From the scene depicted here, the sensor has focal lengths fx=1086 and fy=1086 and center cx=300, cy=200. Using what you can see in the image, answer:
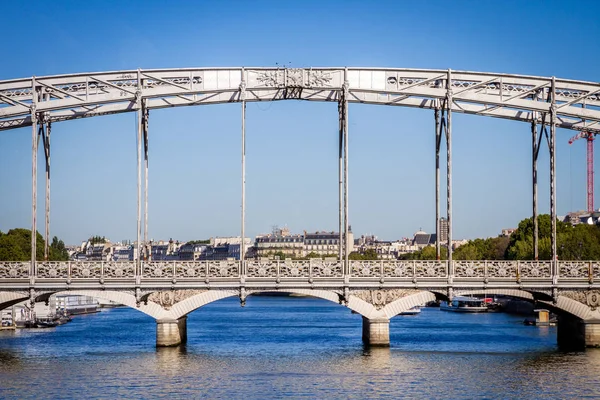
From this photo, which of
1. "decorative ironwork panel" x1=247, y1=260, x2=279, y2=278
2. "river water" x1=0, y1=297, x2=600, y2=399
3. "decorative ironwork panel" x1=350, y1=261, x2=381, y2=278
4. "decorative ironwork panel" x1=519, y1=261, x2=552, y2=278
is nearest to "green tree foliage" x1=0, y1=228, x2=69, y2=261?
"river water" x1=0, y1=297, x2=600, y2=399

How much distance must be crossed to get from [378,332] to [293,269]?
196 inches

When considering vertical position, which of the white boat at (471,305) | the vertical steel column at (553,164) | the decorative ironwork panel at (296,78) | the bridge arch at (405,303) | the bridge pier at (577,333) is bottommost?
the white boat at (471,305)

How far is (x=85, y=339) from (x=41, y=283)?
52.1 ft

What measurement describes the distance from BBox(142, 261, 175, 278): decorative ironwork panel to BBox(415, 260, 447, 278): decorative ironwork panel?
35.3 ft

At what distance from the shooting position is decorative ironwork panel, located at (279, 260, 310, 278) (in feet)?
154

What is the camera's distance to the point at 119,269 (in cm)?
4722

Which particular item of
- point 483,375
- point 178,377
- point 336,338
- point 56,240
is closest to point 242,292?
point 178,377

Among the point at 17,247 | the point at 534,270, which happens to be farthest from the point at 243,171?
the point at 17,247

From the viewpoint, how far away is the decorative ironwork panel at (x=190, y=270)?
47.0 m

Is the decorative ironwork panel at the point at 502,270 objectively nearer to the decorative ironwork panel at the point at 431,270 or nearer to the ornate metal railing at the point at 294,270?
the ornate metal railing at the point at 294,270

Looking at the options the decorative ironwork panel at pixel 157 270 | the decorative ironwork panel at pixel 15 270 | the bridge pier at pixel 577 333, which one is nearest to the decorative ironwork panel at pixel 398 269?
the bridge pier at pixel 577 333

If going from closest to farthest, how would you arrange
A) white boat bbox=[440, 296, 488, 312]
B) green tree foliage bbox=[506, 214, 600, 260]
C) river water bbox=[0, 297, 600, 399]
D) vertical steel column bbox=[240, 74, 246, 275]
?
A: river water bbox=[0, 297, 600, 399] → vertical steel column bbox=[240, 74, 246, 275] → green tree foliage bbox=[506, 214, 600, 260] → white boat bbox=[440, 296, 488, 312]

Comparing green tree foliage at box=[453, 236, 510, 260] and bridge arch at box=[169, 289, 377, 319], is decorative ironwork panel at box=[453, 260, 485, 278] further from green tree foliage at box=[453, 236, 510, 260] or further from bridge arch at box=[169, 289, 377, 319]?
green tree foliage at box=[453, 236, 510, 260]

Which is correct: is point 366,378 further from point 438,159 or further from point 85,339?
point 85,339
